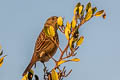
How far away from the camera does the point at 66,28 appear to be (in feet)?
8.52

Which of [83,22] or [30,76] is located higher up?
[83,22]

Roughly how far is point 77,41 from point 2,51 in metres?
0.73

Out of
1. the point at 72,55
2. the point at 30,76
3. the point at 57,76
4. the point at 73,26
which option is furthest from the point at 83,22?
the point at 30,76

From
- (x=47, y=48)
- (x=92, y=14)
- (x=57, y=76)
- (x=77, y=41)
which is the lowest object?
(x=57, y=76)

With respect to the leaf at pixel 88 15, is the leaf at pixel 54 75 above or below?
below

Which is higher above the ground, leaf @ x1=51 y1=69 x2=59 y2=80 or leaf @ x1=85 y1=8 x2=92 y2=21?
leaf @ x1=85 y1=8 x2=92 y2=21

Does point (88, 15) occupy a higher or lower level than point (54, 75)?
higher

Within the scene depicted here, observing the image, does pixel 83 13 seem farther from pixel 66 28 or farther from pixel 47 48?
pixel 47 48

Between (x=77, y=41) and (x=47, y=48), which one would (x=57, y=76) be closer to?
(x=77, y=41)

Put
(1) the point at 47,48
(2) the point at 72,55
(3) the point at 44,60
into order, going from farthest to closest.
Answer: (1) the point at 47,48
(3) the point at 44,60
(2) the point at 72,55

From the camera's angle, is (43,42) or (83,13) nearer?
(83,13)

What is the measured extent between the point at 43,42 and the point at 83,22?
11.1 feet

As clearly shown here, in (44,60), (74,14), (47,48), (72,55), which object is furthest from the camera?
(47,48)

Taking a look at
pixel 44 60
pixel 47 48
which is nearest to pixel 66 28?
pixel 44 60
